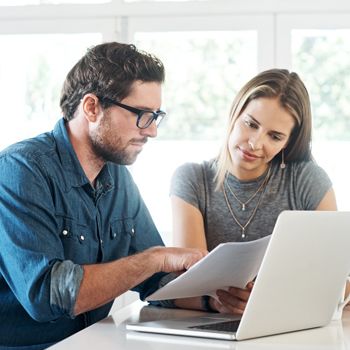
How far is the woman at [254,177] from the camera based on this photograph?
2.39 m

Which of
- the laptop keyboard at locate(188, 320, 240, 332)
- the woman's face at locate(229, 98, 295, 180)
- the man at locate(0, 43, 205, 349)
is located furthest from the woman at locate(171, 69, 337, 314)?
the laptop keyboard at locate(188, 320, 240, 332)

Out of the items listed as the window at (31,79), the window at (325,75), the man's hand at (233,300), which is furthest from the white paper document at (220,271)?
the window at (31,79)

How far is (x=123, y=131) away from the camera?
207 centimetres

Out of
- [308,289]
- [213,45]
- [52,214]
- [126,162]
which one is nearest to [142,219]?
[126,162]

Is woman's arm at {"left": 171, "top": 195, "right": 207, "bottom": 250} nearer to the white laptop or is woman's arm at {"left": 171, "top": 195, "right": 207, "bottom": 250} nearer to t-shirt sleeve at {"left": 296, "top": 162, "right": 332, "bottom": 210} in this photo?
t-shirt sleeve at {"left": 296, "top": 162, "right": 332, "bottom": 210}

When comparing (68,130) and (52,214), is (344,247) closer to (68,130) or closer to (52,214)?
(52,214)

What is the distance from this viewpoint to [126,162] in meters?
2.10

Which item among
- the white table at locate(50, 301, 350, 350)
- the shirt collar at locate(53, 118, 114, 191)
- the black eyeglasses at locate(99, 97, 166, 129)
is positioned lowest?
the white table at locate(50, 301, 350, 350)

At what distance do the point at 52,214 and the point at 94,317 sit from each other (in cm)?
32

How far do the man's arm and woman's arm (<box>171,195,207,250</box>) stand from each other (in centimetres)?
46

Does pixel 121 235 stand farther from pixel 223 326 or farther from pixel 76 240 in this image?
pixel 223 326

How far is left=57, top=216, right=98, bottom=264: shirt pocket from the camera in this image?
1963 mm

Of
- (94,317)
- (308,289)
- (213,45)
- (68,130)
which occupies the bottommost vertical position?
(94,317)

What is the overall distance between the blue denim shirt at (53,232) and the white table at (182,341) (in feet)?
0.45
